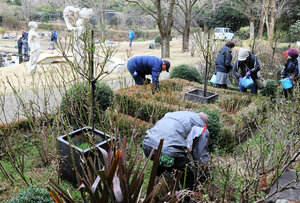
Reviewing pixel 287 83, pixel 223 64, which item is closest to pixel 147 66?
pixel 223 64

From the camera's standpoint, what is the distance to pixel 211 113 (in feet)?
14.8

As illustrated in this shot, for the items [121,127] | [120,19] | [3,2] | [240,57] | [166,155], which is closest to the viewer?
[166,155]

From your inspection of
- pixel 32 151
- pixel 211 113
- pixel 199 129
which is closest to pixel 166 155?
pixel 199 129

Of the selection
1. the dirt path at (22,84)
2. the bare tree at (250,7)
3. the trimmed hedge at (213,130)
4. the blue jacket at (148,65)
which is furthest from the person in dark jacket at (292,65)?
the bare tree at (250,7)

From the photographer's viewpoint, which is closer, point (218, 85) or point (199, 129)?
point (199, 129)

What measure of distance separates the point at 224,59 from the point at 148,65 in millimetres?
1921

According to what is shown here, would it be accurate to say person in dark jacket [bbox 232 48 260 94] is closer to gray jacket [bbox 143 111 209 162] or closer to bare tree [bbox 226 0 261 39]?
gray jacket [bbox 143 111 209 162]

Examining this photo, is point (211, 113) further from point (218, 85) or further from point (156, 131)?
point (218, 85)

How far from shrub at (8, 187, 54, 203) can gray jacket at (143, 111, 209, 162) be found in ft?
3.89

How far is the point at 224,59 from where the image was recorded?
6.61 meters

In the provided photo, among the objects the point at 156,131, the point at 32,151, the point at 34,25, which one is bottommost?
the point at 32,151

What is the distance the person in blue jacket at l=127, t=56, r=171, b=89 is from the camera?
6254 mm

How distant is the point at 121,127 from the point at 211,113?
1666mm

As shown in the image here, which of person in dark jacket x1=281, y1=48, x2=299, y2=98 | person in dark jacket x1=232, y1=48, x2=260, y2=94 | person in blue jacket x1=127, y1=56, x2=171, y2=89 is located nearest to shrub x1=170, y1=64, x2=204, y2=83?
person in blue jacket x1=127, y1=56, x2=171, y2=89
